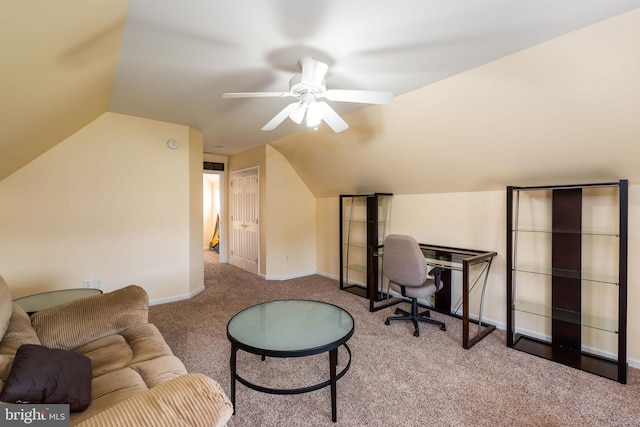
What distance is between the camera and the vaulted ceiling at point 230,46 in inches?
60.3

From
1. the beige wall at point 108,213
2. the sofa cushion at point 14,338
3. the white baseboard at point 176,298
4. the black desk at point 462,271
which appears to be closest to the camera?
the sofa cushion at point 14,338

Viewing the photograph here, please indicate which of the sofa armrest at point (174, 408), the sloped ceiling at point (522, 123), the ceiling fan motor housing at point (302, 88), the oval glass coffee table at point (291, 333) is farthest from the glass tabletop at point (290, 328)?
the sloped ceiling at point (522, 123)

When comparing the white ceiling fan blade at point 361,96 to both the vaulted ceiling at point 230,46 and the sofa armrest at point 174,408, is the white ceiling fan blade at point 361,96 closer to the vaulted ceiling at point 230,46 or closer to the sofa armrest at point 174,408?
the vaulted ceiling at point 230,46

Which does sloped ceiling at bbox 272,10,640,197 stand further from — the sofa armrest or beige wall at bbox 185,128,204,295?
the sofa armrest

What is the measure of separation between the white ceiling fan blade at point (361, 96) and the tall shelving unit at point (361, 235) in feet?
7.18

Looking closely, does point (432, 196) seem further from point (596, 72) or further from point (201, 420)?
point (201, 420)

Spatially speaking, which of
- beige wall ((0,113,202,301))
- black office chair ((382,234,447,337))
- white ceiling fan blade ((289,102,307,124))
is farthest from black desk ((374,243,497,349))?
beige wall ((0,113,202,301))

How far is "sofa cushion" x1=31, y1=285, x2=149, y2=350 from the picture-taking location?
68.4 inches

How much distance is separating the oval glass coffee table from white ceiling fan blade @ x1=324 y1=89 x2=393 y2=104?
1.56m

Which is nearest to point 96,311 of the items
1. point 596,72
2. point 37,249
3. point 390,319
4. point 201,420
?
point 201,420

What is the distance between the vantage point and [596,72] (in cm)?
185

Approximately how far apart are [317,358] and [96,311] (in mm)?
1662

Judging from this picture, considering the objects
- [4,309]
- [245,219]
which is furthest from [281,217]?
[4,309]

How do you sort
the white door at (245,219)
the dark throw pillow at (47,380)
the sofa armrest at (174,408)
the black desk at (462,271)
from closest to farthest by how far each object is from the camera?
the sofa armrest at (174,408) → the dark throw pillow at (47,380) → the black desk at (462,271) → the white door at (245,219)
